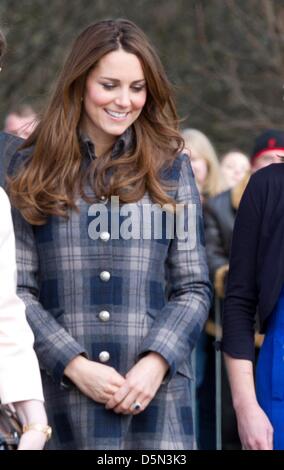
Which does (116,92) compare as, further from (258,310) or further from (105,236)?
(258,310)

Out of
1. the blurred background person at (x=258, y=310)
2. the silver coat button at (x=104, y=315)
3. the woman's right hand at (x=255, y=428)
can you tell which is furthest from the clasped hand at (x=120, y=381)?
the woman's right hand at (x=255, y=428)

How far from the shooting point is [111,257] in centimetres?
537

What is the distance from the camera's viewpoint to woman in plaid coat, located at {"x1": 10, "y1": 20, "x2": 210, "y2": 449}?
529 cm

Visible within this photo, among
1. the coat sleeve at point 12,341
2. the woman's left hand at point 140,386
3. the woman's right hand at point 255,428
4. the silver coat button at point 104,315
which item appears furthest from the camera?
the silver coat button at point 104,315

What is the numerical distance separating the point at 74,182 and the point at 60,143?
6.3 inches

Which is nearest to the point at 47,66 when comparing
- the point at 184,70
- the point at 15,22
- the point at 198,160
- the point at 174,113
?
the point at 15,22

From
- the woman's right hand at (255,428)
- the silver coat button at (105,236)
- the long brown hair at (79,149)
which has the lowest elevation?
the woman's right hand at (255,428)

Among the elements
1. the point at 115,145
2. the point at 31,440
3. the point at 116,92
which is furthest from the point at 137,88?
the point at 31,440

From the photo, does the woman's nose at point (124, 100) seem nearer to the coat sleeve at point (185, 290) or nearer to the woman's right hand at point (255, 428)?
the coat sleeve at point (185, 290)

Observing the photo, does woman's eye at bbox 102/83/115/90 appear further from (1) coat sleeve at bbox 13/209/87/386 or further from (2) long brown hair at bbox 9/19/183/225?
(1) coat sleeve at bbox 13/209/87/386

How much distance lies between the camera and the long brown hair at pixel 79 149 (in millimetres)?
5402

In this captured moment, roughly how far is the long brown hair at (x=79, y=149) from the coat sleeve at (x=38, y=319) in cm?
8

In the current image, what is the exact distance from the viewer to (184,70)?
2148 centimetres

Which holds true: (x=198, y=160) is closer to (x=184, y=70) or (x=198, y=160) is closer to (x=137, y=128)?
(x=137, y=128)
